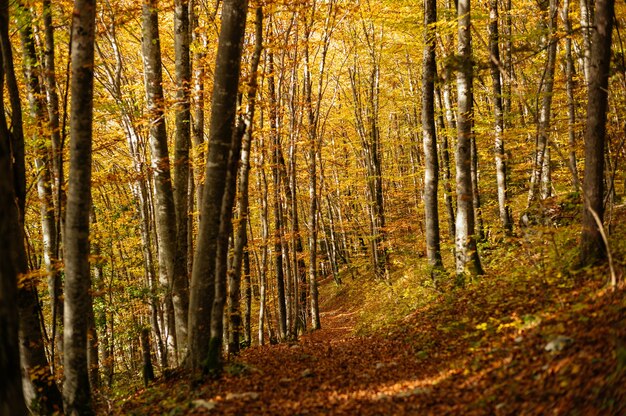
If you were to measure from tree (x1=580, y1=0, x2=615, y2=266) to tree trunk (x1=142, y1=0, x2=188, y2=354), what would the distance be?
763cm

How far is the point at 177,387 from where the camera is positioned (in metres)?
7.39

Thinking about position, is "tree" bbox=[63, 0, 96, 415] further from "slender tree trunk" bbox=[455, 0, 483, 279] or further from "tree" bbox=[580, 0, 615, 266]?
"slender tree trunk" bbox=[455, 0, 483, 279]

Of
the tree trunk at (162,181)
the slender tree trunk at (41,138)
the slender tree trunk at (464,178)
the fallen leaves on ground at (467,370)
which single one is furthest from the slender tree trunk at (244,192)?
the slender tree trunk at (464,178)

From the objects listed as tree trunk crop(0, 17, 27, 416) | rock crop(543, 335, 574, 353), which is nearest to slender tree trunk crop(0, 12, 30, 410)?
tree trunk crop(0, 17, 27, 416)

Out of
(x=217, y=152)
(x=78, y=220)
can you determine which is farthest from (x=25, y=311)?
(x=217, y=152)

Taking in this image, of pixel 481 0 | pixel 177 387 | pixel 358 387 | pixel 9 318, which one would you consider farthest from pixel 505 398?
pixel 481 0

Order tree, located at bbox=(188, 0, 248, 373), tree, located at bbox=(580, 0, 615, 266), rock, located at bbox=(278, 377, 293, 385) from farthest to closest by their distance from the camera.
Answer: tree, located at bbox=(580, 0, 615, 266), rock, located at bbox=(278, 377, 293, 385), tree, located at bbox=(188, 0, 248, 373)

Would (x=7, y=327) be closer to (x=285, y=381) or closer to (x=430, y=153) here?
(x=285, y=381)

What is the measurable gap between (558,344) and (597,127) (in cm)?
392

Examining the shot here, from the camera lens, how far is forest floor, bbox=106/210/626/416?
14.4 ft

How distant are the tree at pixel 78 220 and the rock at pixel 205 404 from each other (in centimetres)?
177

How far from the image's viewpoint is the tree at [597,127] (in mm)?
7055

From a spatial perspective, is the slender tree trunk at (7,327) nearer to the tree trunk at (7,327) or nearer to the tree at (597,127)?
the tree trunk at (7,327)

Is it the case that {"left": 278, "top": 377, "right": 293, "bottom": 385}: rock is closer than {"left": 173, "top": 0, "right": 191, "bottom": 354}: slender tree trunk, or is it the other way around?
{"left": 278, "top": 377, "right": 293, "bottom": 385}: rock
